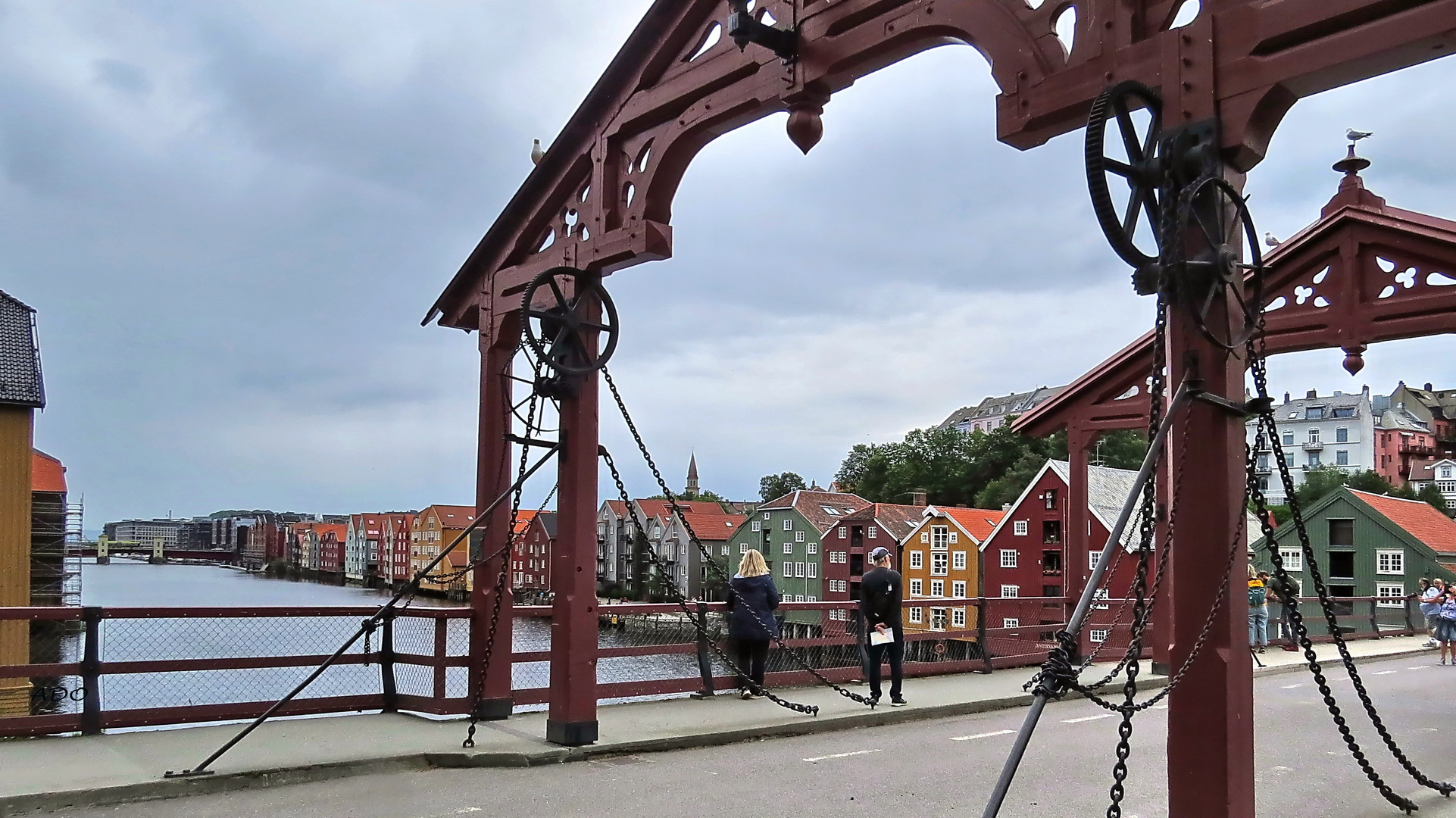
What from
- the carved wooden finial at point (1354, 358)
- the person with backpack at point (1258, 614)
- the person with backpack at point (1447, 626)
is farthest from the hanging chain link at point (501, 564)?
the person with backpack at point (1447, 626)

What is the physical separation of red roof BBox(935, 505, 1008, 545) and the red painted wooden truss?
56686mm

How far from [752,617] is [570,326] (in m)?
3.90

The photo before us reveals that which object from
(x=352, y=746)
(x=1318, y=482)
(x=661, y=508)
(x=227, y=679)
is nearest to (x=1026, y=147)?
(x=352, y=746)

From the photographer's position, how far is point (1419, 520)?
51.8 m

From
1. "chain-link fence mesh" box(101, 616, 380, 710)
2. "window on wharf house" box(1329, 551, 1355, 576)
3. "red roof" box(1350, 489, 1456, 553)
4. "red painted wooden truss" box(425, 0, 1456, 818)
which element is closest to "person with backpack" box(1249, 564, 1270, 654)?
"red painted wooden truss" box(425, 0, 1456, 818)

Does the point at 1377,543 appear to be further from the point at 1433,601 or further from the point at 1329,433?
the point at 1329,433

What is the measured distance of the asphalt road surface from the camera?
6586mm

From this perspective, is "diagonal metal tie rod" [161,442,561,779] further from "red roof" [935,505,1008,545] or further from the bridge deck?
"red roof" [935,505,1008,545]

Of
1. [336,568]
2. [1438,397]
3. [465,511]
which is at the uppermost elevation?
[1438,397]

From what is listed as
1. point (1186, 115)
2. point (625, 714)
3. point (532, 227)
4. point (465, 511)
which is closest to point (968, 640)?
point (625, 714)

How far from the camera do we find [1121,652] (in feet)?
51.5

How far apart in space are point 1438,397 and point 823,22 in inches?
6287

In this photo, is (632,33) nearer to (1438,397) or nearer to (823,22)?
(823,22)

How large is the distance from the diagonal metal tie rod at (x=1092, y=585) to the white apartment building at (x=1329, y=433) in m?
122
